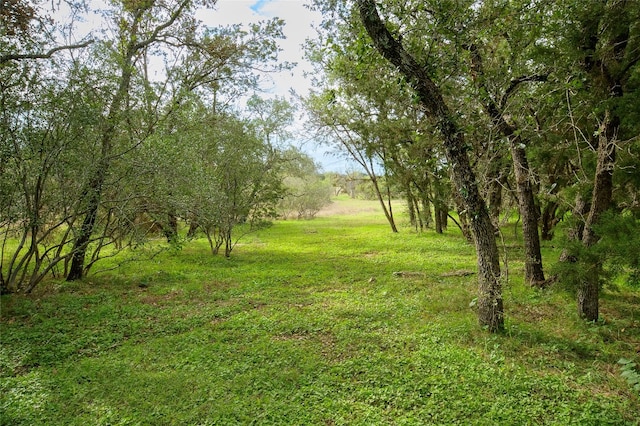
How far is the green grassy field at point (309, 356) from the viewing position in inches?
130

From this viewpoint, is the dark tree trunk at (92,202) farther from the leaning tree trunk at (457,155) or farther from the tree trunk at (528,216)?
the tree trunk at (528,216)

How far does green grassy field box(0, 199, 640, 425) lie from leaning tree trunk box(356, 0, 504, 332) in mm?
604

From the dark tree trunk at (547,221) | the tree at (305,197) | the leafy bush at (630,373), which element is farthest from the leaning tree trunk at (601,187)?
the tree at (305,197)

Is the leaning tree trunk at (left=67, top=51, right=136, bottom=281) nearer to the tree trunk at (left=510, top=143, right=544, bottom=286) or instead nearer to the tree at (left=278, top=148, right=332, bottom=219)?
the tree trunk at (left=510, top=143, right=544, bottom=286)

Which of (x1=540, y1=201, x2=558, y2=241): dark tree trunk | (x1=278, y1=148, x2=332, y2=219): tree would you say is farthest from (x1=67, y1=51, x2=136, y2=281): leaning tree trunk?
(x1=278, y1=148, x2=332, y2=219): tree

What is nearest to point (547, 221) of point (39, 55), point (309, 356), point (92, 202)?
point (309, 356)

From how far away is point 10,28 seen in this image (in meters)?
6.39

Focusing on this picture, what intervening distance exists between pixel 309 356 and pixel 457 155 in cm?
330

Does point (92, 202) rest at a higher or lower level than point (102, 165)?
lower

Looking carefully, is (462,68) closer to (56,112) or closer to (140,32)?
(56,112)

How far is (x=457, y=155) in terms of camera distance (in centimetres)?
451

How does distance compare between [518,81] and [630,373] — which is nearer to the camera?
[630,373]

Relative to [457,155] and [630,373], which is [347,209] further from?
[630,373]

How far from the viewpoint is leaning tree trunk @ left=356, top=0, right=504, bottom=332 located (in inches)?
169
